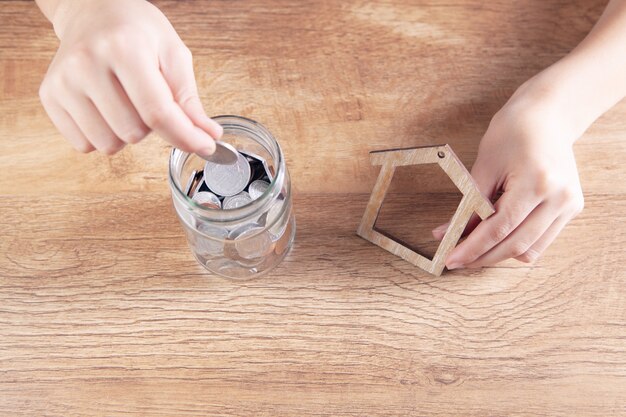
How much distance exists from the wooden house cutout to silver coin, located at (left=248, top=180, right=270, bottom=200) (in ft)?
0.44

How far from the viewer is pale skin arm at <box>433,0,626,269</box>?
2.67 feet

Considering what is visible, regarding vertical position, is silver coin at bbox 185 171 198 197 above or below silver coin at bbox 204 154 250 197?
below

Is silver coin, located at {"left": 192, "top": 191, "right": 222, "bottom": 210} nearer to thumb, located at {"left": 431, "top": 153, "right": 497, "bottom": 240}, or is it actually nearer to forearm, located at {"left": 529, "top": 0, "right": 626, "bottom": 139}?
thumb, located at {"left": 431, "top": 153, "right": 497, "bottom": 240}

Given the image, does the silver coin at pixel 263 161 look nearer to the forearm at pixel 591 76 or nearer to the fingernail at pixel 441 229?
the fingernail at pixel 441 229

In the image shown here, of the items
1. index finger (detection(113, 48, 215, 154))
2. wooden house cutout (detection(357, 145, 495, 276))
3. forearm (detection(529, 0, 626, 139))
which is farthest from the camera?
forearm (detection(529, 0, 626, 139))

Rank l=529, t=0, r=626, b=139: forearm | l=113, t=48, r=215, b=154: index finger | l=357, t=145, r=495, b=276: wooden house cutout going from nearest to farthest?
1. l=113, t=48, r=215, b=154: index finger
2. l=357, t=145, r=495, b=276: wooden house cutout
3. l=529, t=0, r=626, b=139: forearm

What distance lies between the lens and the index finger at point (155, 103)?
0.66 metres

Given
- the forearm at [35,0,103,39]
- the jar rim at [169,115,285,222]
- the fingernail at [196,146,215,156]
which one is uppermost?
the forearm at [35,0,103,39]

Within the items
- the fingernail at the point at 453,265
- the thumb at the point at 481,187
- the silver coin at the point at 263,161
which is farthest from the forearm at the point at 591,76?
the silver coin at the point at 263,161

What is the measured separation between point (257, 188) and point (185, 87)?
0.16 m

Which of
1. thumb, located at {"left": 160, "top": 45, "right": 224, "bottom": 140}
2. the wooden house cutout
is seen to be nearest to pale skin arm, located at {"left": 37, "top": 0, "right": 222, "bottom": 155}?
thumb, located at {"left": 160, "top": 45, "right": 224, "bottom": 140}

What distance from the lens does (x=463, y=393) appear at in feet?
2.60

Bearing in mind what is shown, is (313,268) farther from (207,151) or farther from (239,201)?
(207,151)

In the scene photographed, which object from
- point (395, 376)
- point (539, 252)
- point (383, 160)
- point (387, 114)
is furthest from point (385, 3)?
point (395, 376)
